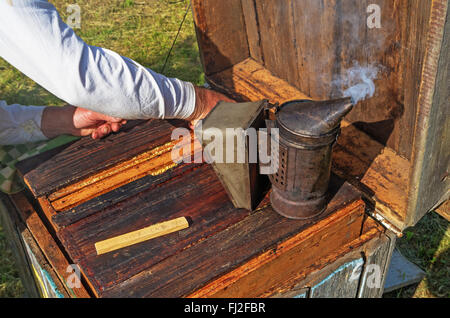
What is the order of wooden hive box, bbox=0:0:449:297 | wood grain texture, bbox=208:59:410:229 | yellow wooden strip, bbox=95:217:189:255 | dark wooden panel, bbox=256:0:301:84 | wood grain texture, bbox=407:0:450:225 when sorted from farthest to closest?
dark wooden panel, bbox=256:0:301:84 < wood grain texture, bbox=208:59:410:229 < yellow wooden strip, bbox=95:217:189:255 < wooden hive box, bbox=0:0:449:297 < wood grain texture, bbox=407:0:450:225

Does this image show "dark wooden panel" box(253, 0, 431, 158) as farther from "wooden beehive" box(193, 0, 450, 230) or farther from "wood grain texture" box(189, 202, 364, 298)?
"wood grain texture" box(189, 202, 364, 298)

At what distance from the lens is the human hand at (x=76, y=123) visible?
245 centimetres

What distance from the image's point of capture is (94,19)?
20.7 ft

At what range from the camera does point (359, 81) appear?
2.43 metres

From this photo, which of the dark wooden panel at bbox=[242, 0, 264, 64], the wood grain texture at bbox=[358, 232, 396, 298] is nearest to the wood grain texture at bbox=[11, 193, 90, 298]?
the wood grain texture at bbox=[358, 232, 396, 298]

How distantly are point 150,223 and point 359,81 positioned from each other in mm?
1348

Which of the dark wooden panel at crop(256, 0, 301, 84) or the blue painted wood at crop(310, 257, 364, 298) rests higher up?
the dark wooden panel at crop(256, 0, 301, 84)

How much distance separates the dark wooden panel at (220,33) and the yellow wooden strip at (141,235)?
156 centimetres

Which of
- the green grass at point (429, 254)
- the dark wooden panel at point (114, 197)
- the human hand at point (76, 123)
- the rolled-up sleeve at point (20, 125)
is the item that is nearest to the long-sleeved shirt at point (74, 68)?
the dark wooden panel at point (114, 197)

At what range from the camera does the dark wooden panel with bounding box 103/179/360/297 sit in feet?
5.54

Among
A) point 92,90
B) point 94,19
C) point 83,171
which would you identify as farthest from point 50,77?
point 94,19

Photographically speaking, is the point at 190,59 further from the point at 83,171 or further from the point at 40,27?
the point at 40,27

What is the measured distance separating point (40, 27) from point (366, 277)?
1.84 m

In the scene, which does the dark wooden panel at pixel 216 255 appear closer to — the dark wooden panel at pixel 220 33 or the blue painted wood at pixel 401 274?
the blue painted wood at pixel 401 274
